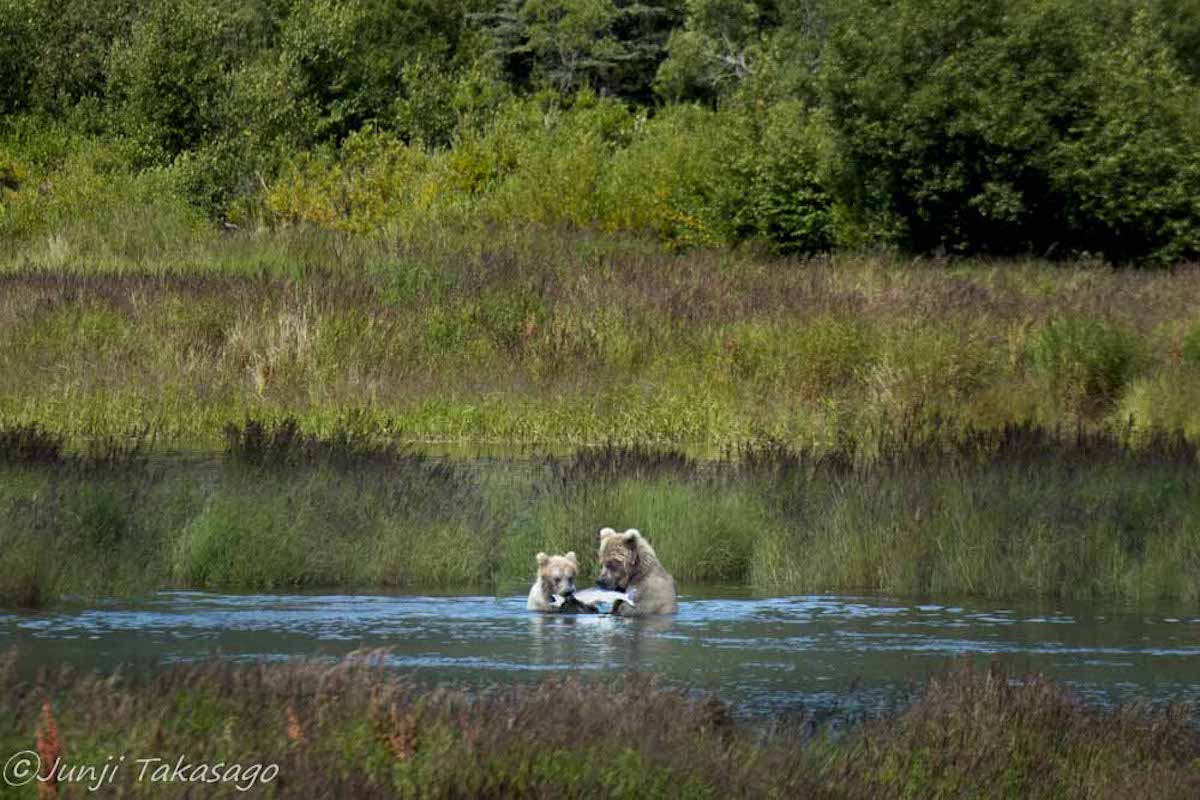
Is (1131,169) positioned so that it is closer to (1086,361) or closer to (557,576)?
(1086,361)

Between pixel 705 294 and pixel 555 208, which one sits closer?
pixel 705 294

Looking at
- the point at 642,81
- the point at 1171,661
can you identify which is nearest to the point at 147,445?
the point at 1171,661

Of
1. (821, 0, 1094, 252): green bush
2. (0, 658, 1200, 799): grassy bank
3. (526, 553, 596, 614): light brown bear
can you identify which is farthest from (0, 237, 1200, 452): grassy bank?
(0, 658, 1200, 799): grassy bank

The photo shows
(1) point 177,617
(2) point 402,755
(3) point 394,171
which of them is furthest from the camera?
(3) point 394,171

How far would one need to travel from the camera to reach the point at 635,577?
38.9 feet

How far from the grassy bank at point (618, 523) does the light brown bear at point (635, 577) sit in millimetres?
1751

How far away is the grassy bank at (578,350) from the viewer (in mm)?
21891

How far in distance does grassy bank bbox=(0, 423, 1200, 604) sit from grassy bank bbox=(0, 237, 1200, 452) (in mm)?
3562

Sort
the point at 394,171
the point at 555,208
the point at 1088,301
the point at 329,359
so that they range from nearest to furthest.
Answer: the point at 329,359 < the point at 1088,301 < the point at 555,208 < the point at 394,171

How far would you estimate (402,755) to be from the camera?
22.5 ft

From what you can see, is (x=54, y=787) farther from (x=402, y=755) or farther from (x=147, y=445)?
(x=147, y=445)

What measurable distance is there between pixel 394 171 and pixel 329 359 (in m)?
18.0

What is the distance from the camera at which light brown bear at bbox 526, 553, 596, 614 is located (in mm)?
11844

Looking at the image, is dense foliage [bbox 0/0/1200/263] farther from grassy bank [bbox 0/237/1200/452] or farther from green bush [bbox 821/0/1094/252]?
grassy bank [bbox 0/237/1200/452]
